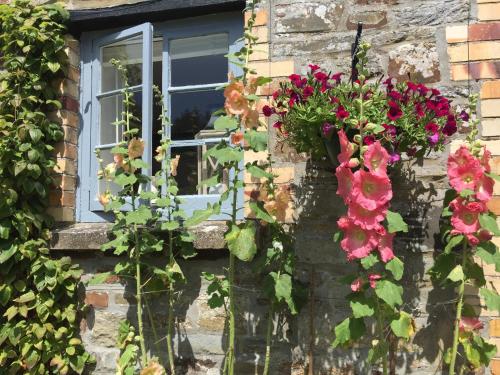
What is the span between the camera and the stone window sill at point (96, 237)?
106 inches

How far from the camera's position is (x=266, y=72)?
273 centimetres

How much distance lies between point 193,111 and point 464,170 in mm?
1718

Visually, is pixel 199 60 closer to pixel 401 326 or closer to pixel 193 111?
pixel 193 111

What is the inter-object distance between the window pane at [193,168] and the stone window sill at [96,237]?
30 centimetres

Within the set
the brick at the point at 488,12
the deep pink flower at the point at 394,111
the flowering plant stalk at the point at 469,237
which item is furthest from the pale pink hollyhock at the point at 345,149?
the brick at the point at 488,12

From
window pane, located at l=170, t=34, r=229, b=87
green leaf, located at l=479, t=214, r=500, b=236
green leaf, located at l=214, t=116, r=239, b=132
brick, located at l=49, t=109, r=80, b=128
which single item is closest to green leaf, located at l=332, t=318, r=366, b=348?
green leaf, located at l=479, t=214, r=500, b=236

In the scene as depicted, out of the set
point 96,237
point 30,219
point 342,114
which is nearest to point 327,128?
point 342,114

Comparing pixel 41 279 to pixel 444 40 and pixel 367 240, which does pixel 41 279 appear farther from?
pixel 444 40

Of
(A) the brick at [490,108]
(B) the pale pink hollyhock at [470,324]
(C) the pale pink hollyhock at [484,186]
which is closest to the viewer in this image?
(C) the pale pink hollyhock at [484,186]

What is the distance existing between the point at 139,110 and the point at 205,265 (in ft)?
3.72

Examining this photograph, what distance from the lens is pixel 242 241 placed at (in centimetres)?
226

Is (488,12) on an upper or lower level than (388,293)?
upper

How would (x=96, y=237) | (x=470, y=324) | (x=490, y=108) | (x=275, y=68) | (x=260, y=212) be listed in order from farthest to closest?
(x=96, y=237), (x=275, y=68), (x=490, y=108), (x=260, y=212), (x=470, y=324)

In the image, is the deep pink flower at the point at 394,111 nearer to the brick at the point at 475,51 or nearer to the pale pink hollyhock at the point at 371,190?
the pale pink hollyhock at the point at 371,190
